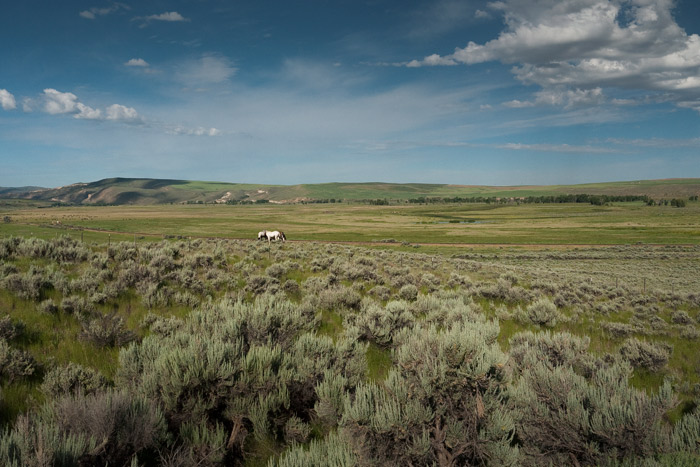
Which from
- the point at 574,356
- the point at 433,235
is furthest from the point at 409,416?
the point at 433,235

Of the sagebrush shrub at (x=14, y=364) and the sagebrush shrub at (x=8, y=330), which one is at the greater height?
the sagebrush shrub at (x=8, y=330)

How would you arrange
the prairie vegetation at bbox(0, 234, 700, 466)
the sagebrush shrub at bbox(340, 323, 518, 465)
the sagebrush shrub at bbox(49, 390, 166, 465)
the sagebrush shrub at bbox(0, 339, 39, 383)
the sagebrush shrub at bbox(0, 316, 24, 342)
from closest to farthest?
the sagebrush shrub at bbox(49, 390, 166, 465) → the prairie vegetation at bbox(0, 234, 700, 466) → the sagebrush shrub at bbox(340, 323, 518, 465) → the sagebrush shrub at bbox(0, 339, 39, 383) → the sagebrush shrub at bbox(0, 316, 24, 342)

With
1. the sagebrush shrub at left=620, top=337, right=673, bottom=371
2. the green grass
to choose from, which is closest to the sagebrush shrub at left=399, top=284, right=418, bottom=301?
the green grass

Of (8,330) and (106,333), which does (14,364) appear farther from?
(106,333)

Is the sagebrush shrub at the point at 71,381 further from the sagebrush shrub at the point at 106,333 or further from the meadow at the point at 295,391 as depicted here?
the sagebrush shrub at the point at 106,333

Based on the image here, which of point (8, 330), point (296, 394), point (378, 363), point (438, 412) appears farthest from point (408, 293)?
point (8, 330)

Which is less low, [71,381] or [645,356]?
[71,381]

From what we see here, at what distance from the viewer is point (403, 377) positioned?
15.2 feet

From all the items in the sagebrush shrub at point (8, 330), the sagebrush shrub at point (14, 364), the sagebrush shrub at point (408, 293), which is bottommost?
the sagebrush shrub at point (408, 293)

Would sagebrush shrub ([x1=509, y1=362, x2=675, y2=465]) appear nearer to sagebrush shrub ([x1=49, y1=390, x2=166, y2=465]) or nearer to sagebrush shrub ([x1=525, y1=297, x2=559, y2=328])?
sagebrush shrub ([x1=49, y1=390, x2=166, y2=465])

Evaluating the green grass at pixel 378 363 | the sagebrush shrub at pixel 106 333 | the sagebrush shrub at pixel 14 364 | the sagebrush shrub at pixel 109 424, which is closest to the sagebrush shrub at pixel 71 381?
the sagebrush shrub at pixel 14 364

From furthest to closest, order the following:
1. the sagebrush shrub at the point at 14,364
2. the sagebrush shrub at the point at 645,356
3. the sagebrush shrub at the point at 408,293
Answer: the sagebrush shrub at the point at 408,293 < the sagebrush shrub at the point at 645,356 < the sagebrush shrub at the point at 14,364

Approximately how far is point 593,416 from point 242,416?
4142 millimetres

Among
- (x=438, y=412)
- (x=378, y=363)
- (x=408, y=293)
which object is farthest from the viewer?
(x=408, y=293)
